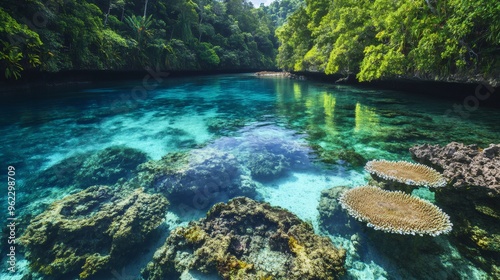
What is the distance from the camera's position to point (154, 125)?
10828mm

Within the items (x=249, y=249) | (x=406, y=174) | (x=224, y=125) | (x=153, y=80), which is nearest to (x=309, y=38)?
(x=153, y=80)

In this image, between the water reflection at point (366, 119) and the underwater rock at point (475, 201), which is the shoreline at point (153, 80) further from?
the underwater rock at point (475, 201)

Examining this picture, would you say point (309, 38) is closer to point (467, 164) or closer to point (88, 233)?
point (467, 164)

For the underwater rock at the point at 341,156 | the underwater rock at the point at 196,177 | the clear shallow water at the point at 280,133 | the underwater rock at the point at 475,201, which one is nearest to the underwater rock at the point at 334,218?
the clear shallow water at the point at 280,133

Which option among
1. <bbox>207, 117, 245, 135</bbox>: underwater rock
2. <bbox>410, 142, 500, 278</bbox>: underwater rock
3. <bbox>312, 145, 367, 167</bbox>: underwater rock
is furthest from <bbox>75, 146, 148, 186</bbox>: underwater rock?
<bbox>410, 142, 500, 278</bbox>: underwater rock

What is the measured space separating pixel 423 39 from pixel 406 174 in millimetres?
9219

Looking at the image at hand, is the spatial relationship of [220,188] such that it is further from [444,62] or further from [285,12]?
[285,12]

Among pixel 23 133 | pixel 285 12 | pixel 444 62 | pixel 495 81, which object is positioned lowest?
pixel 23 133

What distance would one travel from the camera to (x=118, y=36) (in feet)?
78.6

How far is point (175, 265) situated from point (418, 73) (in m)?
15.2

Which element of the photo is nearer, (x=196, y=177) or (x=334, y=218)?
(x=334, y=218)

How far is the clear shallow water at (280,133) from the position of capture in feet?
17.0

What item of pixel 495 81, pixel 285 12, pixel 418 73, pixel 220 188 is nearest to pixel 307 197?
pixel 220 188

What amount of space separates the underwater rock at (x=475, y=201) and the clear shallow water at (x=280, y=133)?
9.8 inches
